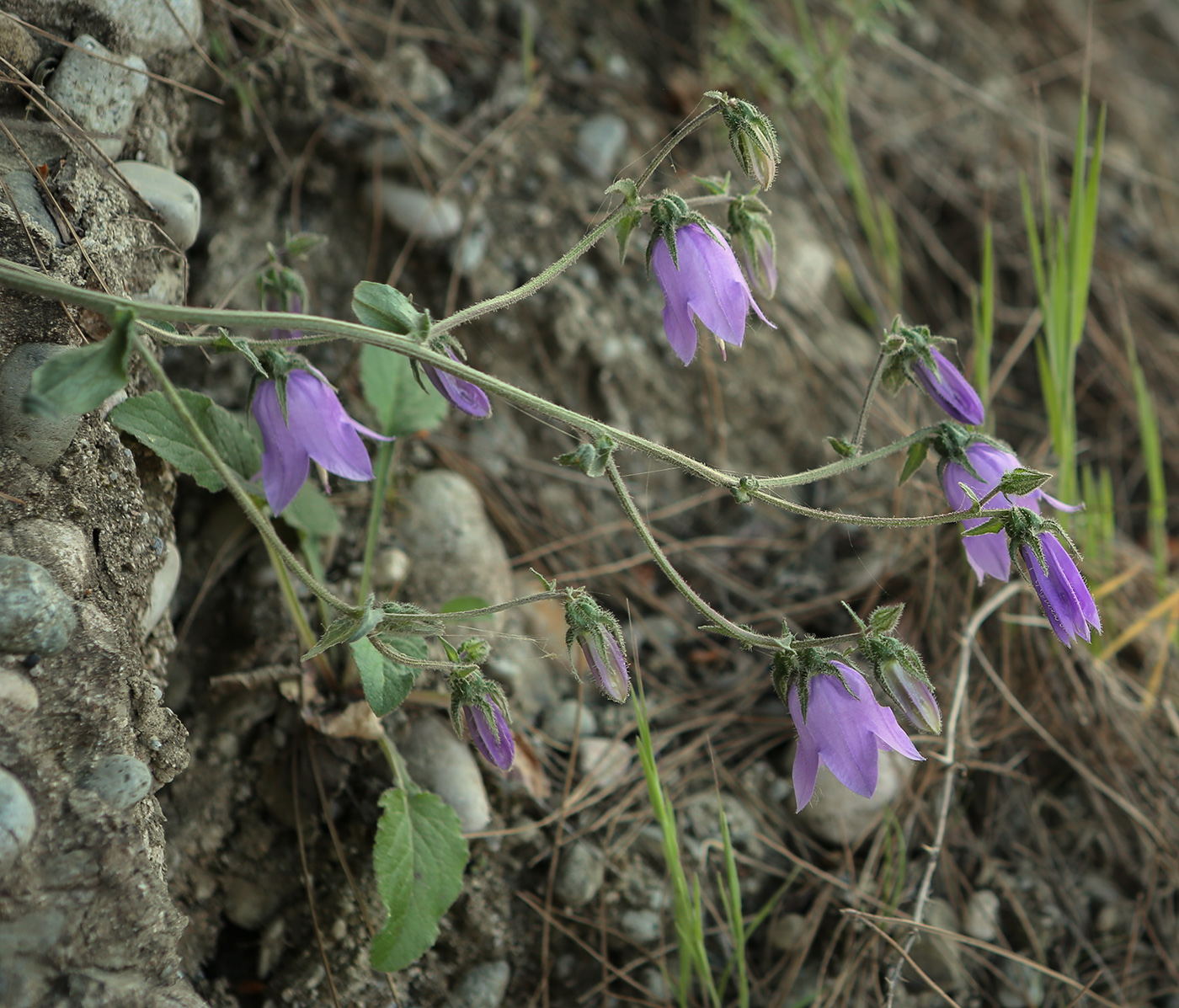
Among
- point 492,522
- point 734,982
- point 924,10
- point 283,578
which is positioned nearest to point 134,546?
point 283,578

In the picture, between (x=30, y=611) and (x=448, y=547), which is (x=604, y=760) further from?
(x=30, y=611)

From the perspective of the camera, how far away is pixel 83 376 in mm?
1243

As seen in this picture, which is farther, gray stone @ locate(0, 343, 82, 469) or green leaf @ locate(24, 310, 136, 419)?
gray stone @ locate(0, 343, 82, 469)

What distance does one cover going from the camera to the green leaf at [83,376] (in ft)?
3.95

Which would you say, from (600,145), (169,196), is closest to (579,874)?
(169,196)

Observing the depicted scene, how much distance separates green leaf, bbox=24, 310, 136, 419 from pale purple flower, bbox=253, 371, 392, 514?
0.24 meters

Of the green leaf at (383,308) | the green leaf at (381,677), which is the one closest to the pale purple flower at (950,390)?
the green leaf at (383,308)

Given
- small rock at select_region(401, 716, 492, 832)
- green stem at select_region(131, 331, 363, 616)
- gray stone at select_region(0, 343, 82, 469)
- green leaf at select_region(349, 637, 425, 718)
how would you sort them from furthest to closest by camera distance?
small rock at select_region(401, 716, 492, 832), green leaf at select_region(349, 637, 425, 718), gray stone at select_region(0, 343, 82, 469), green stem at select_region(131, 331, 363, 616)

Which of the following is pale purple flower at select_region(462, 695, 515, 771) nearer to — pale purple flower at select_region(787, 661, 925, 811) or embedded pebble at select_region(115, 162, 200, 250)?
pale purple flower at select_region(787, 661, 925, 811)

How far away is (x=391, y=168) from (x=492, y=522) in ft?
3.18

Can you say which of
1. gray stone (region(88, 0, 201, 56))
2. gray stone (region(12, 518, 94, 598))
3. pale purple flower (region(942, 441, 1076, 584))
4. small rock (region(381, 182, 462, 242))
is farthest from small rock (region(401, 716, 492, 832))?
gray stone (region(88, 0, 201, 56))

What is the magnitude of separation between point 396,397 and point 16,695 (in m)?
1.04

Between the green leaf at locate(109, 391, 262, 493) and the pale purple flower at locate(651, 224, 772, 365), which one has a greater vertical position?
the pale purple flower at locate(651, 224, 772, 365)

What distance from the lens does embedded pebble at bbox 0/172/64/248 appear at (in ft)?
5.06
